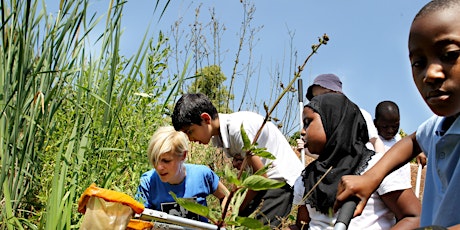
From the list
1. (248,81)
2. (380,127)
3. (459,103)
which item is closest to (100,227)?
(459,103)

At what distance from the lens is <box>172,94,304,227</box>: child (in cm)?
329

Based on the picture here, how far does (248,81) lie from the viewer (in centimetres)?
551

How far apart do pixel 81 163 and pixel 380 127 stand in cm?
285

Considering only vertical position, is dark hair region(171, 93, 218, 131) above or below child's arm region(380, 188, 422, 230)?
above

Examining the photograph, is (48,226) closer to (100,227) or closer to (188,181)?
(100,227)

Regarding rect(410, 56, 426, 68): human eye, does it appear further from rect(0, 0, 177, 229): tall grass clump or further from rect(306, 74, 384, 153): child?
rect(306, 74, 384, 153): child

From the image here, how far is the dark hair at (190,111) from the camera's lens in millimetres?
3312

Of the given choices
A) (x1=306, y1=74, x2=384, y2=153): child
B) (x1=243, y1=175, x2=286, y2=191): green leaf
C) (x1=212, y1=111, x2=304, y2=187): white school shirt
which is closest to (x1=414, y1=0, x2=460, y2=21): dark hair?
(x1=243, y1=175, x2=286, y2=191): green leaf

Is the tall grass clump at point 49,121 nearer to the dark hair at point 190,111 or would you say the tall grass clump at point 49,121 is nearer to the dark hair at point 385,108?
the dark hair at point 190,111

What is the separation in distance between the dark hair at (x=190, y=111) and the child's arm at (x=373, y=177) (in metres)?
1.82

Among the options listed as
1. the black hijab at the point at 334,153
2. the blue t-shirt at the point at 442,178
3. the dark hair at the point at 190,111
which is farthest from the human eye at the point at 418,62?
the dark hair at the point at 190,111

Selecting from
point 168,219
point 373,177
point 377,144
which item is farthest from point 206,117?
point 373,177

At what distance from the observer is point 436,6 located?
126cm

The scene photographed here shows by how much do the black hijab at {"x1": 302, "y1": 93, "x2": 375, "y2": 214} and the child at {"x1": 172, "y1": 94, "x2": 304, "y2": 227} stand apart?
2.85 ft
